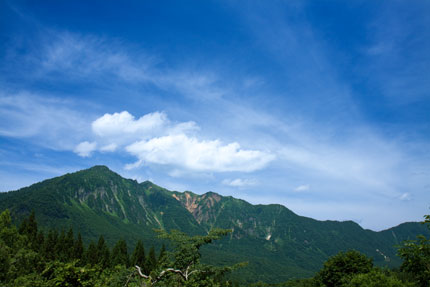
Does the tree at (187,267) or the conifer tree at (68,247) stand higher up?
the tree at (187,267)

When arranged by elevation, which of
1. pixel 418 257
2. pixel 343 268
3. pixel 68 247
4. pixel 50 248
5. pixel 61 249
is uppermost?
pixel 418 257

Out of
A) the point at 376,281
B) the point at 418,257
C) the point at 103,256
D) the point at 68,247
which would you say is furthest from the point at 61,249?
the point at 418,257

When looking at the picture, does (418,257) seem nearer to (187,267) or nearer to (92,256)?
(187,267)

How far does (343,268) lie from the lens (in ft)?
171

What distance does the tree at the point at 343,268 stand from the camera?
49.9 m

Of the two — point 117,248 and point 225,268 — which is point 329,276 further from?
point 117,248

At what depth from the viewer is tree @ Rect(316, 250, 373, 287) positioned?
164 ft

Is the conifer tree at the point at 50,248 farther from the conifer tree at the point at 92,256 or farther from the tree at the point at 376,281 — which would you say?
the tree at the point at 376,281

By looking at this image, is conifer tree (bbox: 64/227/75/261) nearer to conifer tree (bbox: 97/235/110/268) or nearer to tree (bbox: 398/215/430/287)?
conifer tree (bbox: 97/235/110/268)

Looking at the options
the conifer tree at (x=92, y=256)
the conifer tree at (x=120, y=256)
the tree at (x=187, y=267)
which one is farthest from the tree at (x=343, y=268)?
the conifer tree at (x=92, y=256)

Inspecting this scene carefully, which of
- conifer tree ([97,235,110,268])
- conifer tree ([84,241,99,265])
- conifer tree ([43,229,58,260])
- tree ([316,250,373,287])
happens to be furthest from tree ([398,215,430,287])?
conifer tree ([43,229,58,260])

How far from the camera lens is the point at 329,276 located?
5400 cm

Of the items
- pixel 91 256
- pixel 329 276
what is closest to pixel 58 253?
pixel 91 256

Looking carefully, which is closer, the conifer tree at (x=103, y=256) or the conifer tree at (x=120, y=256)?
the conifer tree at (x=103, y=256)
